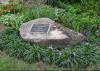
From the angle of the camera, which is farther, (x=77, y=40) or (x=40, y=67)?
(x=77, y=40)

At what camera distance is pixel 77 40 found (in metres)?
6.89

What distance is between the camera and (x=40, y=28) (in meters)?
7.27

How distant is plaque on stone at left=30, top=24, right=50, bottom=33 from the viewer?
7125 mm

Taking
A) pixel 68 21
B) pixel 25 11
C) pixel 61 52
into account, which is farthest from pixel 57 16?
pixel 61 52

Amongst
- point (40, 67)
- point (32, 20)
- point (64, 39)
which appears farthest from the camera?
point (32, 20)

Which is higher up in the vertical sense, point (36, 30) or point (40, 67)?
point (36, 30)

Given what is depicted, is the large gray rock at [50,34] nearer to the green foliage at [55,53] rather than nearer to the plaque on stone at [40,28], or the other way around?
the plaque on stone at [40,28]

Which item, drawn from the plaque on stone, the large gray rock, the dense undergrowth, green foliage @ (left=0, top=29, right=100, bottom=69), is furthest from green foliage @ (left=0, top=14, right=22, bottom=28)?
green foliage @ (left=0, top=29, right=100, bottom=69)

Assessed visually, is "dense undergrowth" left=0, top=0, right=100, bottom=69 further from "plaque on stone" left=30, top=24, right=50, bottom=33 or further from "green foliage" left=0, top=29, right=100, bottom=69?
"plaque on stone" left=30, top=24, right=50, bottom=33

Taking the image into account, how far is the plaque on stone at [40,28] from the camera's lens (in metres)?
7.12

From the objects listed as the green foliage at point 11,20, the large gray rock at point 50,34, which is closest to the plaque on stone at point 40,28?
the large gray rock at point 50,34

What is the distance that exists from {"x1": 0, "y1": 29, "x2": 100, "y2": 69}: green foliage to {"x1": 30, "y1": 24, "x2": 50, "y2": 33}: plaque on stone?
1.44ft

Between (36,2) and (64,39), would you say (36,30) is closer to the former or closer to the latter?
(64,39)

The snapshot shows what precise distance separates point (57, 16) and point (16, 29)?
1369 millimetres
